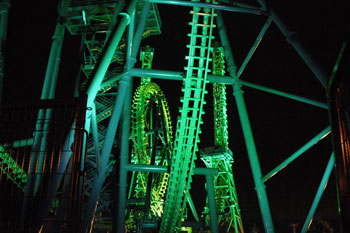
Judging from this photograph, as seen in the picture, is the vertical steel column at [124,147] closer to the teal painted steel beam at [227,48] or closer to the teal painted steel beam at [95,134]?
the teal painted steel beam at [95,134]

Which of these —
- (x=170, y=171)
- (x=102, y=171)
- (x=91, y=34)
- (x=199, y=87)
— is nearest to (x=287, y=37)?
(x=199, y=87)

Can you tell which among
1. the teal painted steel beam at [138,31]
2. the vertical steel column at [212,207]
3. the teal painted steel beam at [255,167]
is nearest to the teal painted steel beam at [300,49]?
the teal painted steel beam at [255,167]

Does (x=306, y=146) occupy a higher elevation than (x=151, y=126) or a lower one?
lower

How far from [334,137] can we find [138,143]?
479 inches

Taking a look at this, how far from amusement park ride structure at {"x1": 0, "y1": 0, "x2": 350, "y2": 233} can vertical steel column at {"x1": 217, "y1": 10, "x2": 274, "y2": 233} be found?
0.03 metres

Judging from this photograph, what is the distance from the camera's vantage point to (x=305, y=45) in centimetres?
760

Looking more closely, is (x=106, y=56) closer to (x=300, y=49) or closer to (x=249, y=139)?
(x=300, y=49)

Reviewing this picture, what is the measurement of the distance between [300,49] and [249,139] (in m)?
3.24

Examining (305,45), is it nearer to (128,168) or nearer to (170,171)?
(170,171)

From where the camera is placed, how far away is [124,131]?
10.7 metres

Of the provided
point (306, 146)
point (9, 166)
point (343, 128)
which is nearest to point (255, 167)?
point (306, 146)

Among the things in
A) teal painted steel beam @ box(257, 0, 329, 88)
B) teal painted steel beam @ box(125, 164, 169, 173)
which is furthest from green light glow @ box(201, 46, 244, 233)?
teal painted steel beam @ box(257, 0, 329, 88)

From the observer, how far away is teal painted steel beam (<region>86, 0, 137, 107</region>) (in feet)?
23.3

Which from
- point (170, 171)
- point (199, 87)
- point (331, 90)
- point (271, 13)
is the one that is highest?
point (271, 13)
